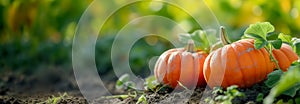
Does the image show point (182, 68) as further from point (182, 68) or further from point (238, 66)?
point (238, 66)

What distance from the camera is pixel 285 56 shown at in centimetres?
322

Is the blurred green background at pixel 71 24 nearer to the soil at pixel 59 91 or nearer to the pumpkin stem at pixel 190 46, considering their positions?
the soil at pixel 59 91

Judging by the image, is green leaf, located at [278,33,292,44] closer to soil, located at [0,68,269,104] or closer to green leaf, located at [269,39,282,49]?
green leaf, located at [269,39,282,49]

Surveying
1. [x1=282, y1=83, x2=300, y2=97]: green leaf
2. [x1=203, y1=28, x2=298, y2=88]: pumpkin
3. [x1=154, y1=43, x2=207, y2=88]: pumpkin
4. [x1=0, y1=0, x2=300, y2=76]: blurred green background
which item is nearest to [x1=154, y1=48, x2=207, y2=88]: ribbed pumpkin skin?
[x1=154, y1=43, x2=207, y2=88]: pumpkin

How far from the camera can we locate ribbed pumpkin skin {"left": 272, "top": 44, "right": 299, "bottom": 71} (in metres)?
3.21

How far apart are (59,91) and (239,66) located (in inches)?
85.5

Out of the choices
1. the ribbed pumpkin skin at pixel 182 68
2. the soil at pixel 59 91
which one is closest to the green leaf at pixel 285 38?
the soil at pixel 59 91

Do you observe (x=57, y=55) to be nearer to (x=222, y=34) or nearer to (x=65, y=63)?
(x=65, y=63)

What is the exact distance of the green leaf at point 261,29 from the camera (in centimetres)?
299

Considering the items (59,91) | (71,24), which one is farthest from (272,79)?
(71,24)

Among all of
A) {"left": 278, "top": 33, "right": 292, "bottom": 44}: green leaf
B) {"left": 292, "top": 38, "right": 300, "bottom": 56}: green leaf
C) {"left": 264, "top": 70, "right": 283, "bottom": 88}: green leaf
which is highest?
{"left": 278, "top": 33, "right": 292, "bottom": 44}: green leaf

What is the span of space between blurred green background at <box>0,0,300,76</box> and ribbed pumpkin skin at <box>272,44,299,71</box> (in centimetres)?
307

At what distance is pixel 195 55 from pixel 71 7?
4579 mm

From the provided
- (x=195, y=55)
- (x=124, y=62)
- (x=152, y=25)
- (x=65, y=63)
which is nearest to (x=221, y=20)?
(x=152, y=25)
